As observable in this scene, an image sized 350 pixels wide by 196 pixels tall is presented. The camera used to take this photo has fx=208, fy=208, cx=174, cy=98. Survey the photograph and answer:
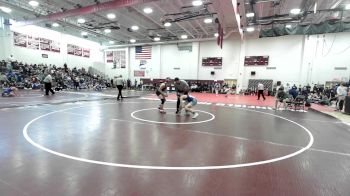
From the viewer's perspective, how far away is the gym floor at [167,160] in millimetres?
2896

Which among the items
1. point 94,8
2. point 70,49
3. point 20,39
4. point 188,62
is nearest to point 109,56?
point 70,49

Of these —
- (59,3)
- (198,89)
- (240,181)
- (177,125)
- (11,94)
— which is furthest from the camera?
(198,89)

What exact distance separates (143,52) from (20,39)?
14361 millimetres

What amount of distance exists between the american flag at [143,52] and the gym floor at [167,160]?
24.3m

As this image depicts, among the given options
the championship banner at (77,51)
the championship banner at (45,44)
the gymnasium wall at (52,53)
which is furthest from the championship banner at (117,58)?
Result: the championship banner at (45,44)

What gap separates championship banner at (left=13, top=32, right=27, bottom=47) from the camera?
21.3 meters

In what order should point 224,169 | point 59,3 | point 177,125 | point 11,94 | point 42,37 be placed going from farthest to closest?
point 42,37 < point 59,3 < point 11,94 < point 177,125 < point 224,169

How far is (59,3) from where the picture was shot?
15.5m

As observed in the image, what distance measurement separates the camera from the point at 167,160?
386 cm

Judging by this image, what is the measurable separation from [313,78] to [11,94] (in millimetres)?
25649

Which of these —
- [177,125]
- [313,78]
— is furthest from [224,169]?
[313,78]

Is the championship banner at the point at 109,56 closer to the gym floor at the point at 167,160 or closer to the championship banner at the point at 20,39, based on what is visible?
the championship banner at the point at 20,39

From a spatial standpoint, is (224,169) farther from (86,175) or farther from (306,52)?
(306,52)

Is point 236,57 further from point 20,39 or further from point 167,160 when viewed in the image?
point 20,39
